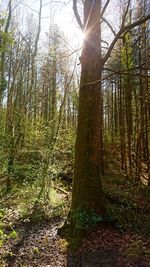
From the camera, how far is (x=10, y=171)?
11.3 meters

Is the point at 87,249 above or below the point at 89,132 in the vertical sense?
below

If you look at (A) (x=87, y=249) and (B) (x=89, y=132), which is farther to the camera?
(B) (x=89, y=132)

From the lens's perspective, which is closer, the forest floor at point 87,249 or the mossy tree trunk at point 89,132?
the forest floor at point 87,249

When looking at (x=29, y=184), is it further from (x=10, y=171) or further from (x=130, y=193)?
(x=130, y=193)

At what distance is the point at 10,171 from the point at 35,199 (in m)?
2.24

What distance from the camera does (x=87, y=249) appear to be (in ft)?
17.8

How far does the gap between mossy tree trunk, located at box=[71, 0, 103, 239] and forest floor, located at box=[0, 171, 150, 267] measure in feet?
1.61

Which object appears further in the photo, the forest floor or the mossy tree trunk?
the mossy tree trunk

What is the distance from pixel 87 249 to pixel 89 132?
2.48 m

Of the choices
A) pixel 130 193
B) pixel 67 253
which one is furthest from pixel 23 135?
pixel 67 253

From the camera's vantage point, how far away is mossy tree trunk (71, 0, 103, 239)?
6277mm

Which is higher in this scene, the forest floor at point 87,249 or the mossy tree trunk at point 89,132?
the mossy tree trunk at point 89,132

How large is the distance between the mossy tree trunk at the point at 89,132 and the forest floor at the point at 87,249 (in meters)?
0.49

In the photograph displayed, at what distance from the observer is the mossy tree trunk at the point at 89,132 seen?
628 centimetres
